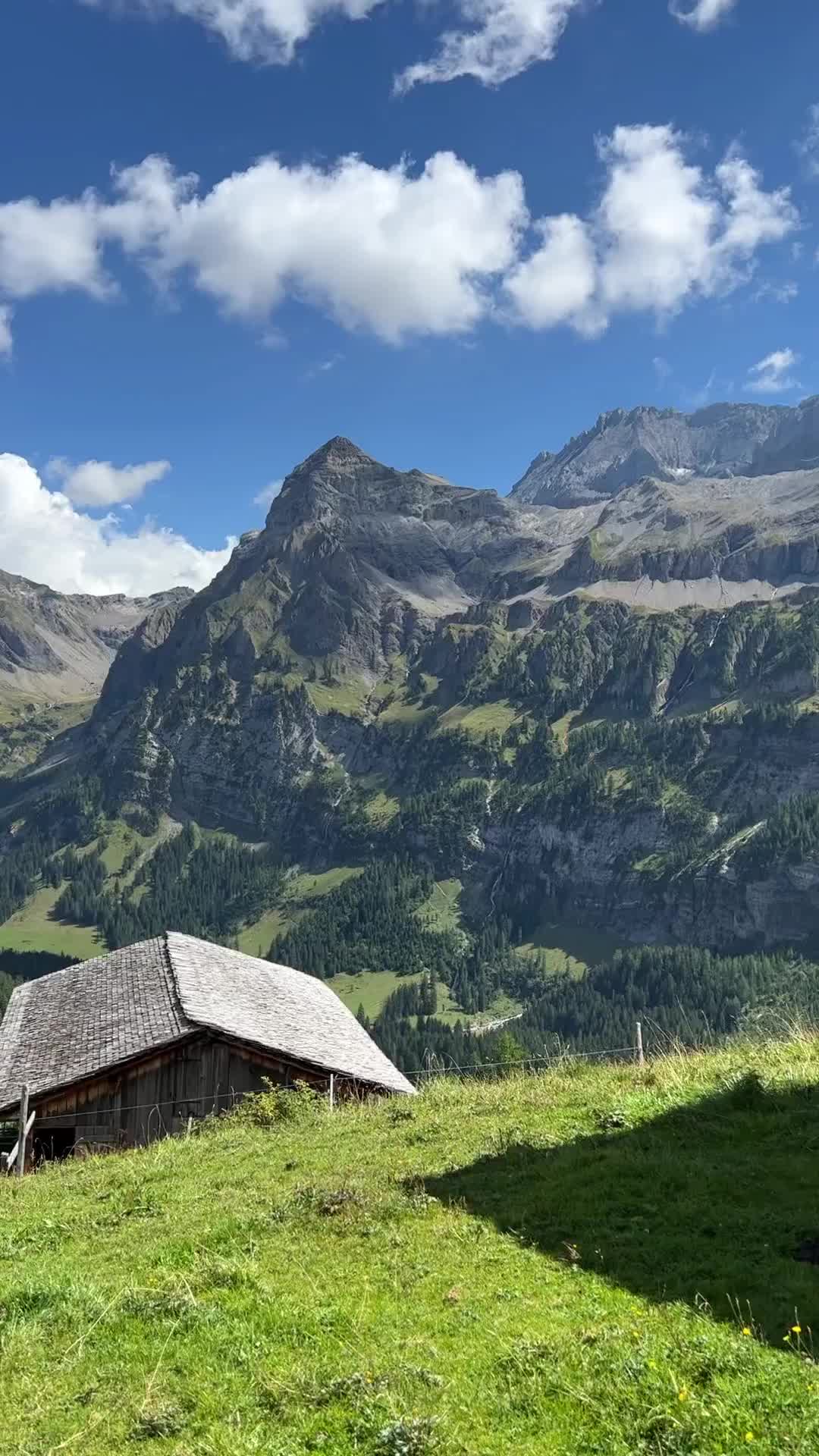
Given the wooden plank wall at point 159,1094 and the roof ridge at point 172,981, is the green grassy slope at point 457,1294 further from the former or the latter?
the roof ridge at point 172,981

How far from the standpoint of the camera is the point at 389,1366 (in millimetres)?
10219

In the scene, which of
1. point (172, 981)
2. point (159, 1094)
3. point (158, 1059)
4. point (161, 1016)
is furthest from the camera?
point (172, 981)

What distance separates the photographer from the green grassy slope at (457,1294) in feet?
29.9

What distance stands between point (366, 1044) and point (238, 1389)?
3706 cm

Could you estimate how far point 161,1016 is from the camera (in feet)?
127

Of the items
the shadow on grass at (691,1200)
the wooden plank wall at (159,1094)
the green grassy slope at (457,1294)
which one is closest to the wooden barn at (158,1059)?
the wooden plank wall at (159,1094)

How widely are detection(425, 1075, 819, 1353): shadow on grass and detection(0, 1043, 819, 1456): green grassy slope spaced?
0.05 metres

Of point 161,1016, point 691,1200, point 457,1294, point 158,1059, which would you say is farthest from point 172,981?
point 457,1294

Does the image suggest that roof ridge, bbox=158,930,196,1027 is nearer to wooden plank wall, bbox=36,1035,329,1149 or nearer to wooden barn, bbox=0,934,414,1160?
wooden barn, bbox=0,934,414,1160

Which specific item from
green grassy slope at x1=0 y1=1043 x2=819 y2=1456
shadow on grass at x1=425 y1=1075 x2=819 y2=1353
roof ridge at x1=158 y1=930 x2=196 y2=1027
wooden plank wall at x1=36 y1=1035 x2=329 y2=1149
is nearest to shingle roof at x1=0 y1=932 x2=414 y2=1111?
roof ridge at x1=158 y1=930 x2=196 y2=1027

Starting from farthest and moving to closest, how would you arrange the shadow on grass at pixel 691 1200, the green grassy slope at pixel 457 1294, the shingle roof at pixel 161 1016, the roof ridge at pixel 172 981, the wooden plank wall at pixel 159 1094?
the roof ridge at pixel 172 981
the shingle roof at pixel 161 1016
the wooden plank wall at pixel 159 1094
the shadow on grass at pixel 691 1200
the green grassy slope at pixel 457 1294

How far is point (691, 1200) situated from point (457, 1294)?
163 inches

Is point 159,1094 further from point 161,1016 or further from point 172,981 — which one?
point 172,981

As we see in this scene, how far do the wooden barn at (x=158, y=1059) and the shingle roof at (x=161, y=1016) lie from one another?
0.07 m
